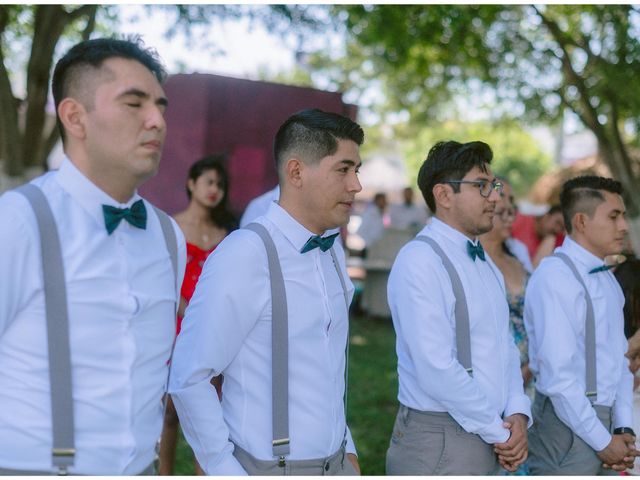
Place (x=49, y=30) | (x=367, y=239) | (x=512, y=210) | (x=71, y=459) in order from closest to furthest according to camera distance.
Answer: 1. (x=71, y=459)
2. (x=512, y=210)
3. (x=49, y=30)
4. (x=367, y=239)

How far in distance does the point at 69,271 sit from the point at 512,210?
389 cm

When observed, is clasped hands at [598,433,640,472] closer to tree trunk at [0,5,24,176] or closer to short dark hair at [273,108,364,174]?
short dark hair at [273,108,364,174]

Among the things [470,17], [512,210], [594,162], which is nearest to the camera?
[512,210]

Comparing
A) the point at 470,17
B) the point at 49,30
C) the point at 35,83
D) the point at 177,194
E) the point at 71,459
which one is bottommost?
the point at 71,459

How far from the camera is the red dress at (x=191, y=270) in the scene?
4930 millimetres

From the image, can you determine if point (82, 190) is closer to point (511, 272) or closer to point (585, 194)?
point (585, 194)

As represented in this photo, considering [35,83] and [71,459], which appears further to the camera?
[35,83]

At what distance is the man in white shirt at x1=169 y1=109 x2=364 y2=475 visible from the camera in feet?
7.78

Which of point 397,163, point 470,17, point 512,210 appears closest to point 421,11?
point 470,17

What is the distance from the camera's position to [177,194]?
9.16m

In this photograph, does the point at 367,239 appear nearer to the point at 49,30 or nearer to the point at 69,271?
the point at 49,30

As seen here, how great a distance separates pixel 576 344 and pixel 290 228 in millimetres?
1726

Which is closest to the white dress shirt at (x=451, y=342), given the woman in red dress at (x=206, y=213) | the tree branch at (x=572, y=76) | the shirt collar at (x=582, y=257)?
the shirt collar at (x=582, y=257)

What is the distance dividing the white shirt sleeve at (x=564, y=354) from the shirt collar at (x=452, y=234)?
57 cm
